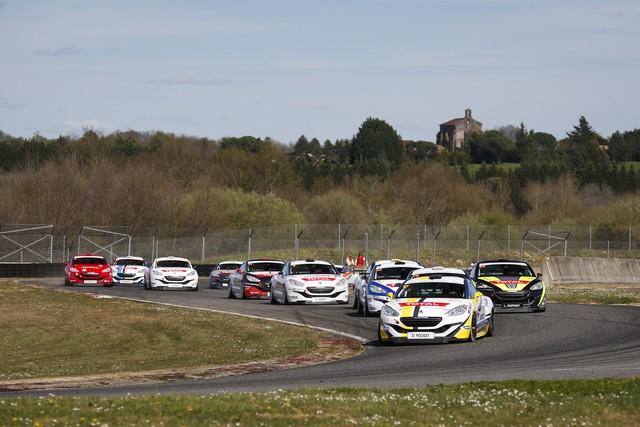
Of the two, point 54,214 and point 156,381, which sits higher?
point 54,214

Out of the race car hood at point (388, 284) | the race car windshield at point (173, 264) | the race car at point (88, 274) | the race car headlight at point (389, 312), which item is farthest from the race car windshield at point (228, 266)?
the race car headlight at point (389, 312)

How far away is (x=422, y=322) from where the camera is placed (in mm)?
20281

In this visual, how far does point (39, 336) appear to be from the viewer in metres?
25.4

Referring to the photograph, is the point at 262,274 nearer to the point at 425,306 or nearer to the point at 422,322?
the point at 425,306

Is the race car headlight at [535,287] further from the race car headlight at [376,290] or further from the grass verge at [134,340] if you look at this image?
the grass verge at [134,340]

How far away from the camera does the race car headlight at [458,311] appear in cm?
2038

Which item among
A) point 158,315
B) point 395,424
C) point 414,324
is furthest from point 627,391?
point 158,315

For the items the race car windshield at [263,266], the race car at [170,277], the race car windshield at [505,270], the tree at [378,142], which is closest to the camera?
the race car windshield at [505,270]

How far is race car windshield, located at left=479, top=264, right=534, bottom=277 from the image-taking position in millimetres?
29125

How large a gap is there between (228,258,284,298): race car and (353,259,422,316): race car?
25.3ft

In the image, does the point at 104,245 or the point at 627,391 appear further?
the point at 104,245

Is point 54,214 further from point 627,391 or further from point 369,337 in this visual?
point 627,391

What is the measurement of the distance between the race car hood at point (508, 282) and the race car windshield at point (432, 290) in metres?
6.69

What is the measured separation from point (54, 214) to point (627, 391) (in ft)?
211
